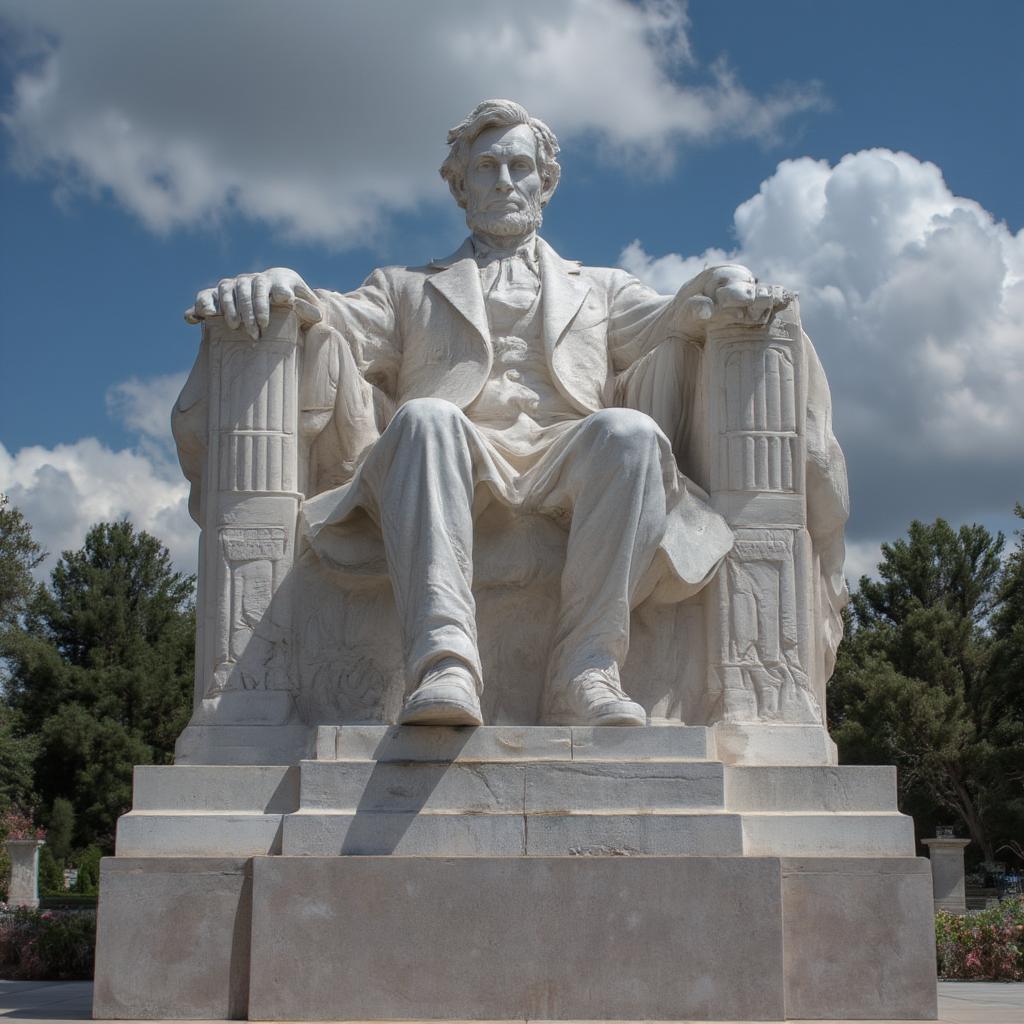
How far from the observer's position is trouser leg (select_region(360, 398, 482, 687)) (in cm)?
539

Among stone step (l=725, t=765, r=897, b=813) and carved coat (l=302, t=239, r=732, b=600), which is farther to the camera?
carved coat (l=302, t=239, r=732, b=600)

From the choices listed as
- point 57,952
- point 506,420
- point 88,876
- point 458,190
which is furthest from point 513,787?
point 88,876

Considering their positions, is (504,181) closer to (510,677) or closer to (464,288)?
(464,288)

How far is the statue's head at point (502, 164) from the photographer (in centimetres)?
708

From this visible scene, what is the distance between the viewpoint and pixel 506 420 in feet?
22.0

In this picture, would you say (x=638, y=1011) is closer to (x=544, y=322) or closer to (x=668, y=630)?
(x=668, y=630)

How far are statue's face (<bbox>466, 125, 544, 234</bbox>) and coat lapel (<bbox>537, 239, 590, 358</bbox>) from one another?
8.2 inches

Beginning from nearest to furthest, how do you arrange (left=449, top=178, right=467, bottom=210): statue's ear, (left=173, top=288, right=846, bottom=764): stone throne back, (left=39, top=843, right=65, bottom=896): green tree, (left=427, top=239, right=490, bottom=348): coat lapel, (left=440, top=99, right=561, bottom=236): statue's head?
1. (left=173, top=288, right=846, bottom=764): stone throne back
2. (left=427, top=239, right=490, bottom=348): coat lapel
3. (left=440, top=99, right=561, bottom=236): statue's head
4. (left=449, top=178, right=467, bottom=210): statue's ear
5. (left=39, top=843, right=65, bottom=896): green tree

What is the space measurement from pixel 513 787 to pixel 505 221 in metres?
3.13

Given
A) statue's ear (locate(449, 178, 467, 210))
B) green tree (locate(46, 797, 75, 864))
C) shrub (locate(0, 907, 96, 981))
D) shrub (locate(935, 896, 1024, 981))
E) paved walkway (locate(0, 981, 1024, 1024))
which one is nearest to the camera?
paved walkway (locate(0, 981, 1024, 1024))

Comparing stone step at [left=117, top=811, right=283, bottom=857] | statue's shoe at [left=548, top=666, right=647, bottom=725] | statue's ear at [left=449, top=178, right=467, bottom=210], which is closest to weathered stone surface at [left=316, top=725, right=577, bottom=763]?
statue's shoe at [left=548, top=666, right=647, bottom=725]

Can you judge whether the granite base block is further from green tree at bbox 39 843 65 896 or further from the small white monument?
green tree at bbox 39 843 65 896

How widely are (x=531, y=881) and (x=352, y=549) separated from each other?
1710mm

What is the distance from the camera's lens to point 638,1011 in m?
5.02
